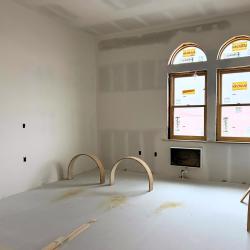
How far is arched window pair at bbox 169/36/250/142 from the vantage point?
4.83 m

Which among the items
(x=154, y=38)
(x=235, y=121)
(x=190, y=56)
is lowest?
(x=235, y=121)

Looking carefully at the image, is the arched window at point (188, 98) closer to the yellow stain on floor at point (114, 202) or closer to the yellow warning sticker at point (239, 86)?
the yellow warning sticker at point (239, 86)

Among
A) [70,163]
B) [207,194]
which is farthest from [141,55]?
[207,194]

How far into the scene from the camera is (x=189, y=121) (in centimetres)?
535

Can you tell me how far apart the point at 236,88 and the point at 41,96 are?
3.74 m

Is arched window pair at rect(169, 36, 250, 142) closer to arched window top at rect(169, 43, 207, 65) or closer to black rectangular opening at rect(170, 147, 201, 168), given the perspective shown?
arched window top at rect(169, 43, 207, 65)

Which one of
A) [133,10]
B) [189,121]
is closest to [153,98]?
[189,121]

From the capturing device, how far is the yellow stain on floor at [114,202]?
367 centimetres

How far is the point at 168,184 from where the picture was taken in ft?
15.9

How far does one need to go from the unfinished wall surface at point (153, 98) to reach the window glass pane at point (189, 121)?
22 centimetres

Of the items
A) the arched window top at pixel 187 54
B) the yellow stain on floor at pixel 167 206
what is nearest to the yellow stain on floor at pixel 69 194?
the yellow stain on floor at pixel 167 206

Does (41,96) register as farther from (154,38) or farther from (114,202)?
(154,38)

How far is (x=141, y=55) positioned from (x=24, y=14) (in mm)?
2513

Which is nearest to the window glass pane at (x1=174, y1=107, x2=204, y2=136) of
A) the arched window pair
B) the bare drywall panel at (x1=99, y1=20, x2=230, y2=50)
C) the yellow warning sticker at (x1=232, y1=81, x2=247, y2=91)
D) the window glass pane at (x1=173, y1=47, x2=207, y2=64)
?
the arched window pair
